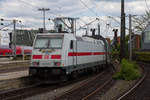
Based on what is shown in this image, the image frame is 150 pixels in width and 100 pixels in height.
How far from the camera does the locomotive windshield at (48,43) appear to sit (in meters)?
14.5

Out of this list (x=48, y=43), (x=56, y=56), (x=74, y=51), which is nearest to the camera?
(x=56, y=56)

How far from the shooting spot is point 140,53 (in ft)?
118

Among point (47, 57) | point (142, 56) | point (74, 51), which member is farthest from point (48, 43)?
point (142, 56)

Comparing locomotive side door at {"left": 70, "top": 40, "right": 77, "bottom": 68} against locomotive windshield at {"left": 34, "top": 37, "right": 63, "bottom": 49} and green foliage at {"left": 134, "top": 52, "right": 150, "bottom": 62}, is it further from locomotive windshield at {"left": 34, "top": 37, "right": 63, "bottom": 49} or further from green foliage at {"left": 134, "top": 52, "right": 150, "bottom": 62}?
green foliage at {"left": 134, "top": 52, "right": 150, "bottom": 62}

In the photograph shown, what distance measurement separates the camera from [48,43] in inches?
583

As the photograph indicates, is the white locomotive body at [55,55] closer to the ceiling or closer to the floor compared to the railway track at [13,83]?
closer to the ceiling

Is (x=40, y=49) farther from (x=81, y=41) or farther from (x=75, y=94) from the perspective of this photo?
(x=75, y=94)

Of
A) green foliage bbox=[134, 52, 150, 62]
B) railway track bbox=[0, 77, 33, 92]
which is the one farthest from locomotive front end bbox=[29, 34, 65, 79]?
green foliage bbox=[134, 52, 150, 62]

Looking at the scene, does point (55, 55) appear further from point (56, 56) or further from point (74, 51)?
point (74, 51)

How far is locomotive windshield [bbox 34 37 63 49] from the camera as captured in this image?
14.5 m

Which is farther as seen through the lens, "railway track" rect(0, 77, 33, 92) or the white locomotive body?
the white locomotive body

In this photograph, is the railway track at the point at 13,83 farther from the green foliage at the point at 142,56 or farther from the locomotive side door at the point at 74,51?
the green foliage at the point at 142,56

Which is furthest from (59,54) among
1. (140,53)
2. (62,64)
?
(140,53)

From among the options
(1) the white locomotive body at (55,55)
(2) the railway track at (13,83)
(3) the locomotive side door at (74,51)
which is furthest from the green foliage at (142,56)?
(2) the railway track at (13,83)
